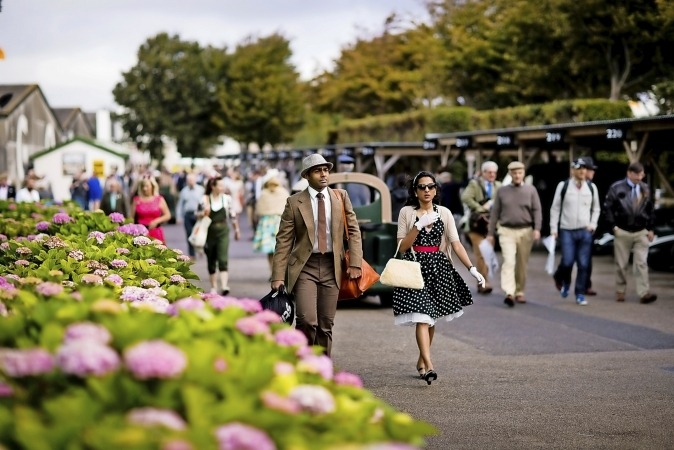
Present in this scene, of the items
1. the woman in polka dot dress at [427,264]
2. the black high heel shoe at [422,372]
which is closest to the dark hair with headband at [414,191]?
the woman in polka dot dress at [427,264]

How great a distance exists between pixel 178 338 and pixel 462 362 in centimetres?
789

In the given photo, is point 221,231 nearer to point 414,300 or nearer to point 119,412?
point 414,300

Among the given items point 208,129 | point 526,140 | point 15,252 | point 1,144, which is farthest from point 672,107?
point 208,129

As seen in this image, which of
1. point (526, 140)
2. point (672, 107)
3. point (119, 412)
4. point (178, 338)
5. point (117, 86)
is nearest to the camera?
point (119, 412)

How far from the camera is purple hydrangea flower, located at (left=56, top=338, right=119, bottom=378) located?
3.45 meters

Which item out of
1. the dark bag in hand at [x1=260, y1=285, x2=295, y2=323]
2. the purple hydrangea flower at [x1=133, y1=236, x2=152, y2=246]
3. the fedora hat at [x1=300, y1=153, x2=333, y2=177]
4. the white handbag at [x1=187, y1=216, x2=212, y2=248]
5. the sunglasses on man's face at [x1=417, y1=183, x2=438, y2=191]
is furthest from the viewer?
the white handbag at [x1=187, y1=216, x2=212, y2=248]

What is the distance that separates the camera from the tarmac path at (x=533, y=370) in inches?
321

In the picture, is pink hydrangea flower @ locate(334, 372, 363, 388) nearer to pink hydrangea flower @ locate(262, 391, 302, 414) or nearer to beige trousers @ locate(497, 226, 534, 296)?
pink hydrangea flower @ locate(262, 391, 302, 414)

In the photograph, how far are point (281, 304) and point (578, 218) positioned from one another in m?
8.51

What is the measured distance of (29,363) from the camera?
141 inches

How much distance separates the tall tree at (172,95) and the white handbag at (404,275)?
8914 cm

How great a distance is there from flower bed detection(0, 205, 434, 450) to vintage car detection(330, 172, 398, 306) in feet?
38.9

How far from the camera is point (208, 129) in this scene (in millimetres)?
101875

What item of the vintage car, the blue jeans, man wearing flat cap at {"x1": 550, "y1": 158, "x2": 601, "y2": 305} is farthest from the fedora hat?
the blue jeans
